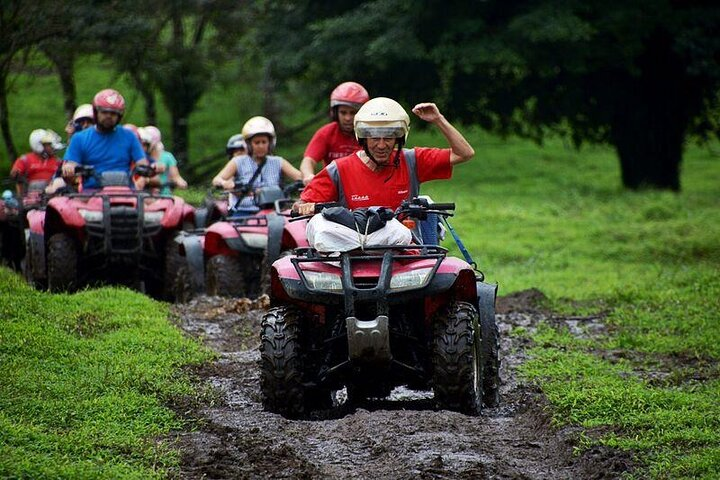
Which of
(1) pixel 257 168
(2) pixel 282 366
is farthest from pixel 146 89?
(2) pixel 282 366

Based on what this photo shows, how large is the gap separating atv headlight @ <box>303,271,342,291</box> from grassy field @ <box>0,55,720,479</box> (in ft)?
3.81

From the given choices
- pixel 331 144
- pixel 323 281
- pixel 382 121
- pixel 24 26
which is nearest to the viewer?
pixel 323 281

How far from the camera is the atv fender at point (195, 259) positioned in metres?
13.7

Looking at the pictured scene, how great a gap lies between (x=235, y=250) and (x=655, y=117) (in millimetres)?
15110

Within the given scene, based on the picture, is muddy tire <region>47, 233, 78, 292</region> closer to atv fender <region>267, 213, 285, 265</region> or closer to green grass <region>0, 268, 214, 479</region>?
green grass <region>0, 268, 214, 479</region>

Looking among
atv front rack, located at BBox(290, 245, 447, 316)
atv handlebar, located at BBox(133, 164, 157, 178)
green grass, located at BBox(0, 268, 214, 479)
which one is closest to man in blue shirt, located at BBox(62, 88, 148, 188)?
atv handlebar, located at BBox(133, 164, 157, 178)

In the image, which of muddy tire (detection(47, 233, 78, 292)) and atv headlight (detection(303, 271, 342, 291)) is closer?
atv headlight (detection(303, 271, 342, 291))

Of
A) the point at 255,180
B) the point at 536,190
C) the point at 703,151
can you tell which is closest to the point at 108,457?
the point at 255,180

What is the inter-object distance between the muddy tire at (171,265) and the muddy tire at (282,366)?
6.57 metres

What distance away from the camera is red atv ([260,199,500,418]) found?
7.74m

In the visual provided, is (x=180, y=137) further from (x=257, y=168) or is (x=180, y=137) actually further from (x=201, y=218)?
(x=257, y=168)

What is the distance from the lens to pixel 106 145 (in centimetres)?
1451

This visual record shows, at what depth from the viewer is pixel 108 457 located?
6719mm

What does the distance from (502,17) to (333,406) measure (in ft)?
61.0
